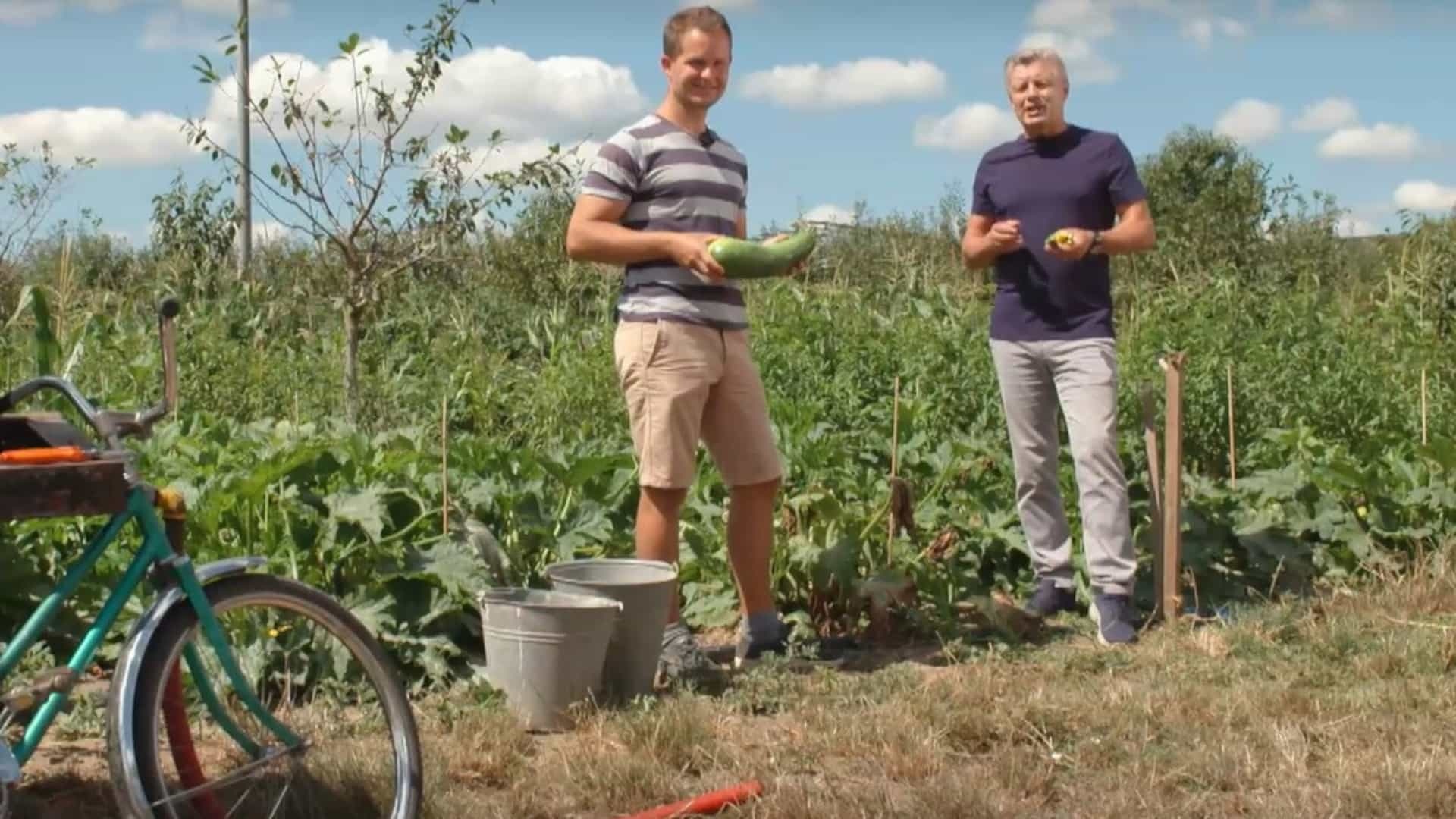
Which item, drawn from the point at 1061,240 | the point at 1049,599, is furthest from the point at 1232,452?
the point at 1061,240

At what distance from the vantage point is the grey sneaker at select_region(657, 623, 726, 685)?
5121 millimetres

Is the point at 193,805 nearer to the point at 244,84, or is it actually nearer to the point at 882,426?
the point at 882,426

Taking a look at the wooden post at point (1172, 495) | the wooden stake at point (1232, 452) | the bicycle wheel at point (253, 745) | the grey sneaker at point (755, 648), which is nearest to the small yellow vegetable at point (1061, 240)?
the wooden post at point (1172, 495)

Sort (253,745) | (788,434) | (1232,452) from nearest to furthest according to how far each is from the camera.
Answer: (253,745), (788,434), (1232,452)

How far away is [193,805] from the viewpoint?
138 inches

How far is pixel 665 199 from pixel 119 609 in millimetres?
2159

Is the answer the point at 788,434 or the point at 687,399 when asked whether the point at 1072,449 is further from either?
the point at 687,399

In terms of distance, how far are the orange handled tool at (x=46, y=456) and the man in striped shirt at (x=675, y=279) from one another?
6.18ft

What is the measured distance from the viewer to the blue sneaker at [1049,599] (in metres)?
6.08

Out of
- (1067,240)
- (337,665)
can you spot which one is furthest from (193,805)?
(1067,240)

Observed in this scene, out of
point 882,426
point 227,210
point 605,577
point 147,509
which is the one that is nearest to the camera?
point 147,509

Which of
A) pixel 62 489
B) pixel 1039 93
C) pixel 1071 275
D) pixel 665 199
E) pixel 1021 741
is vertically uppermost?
pixel 1039 93

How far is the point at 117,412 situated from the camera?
3398 millimetres

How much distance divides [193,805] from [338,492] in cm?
199
